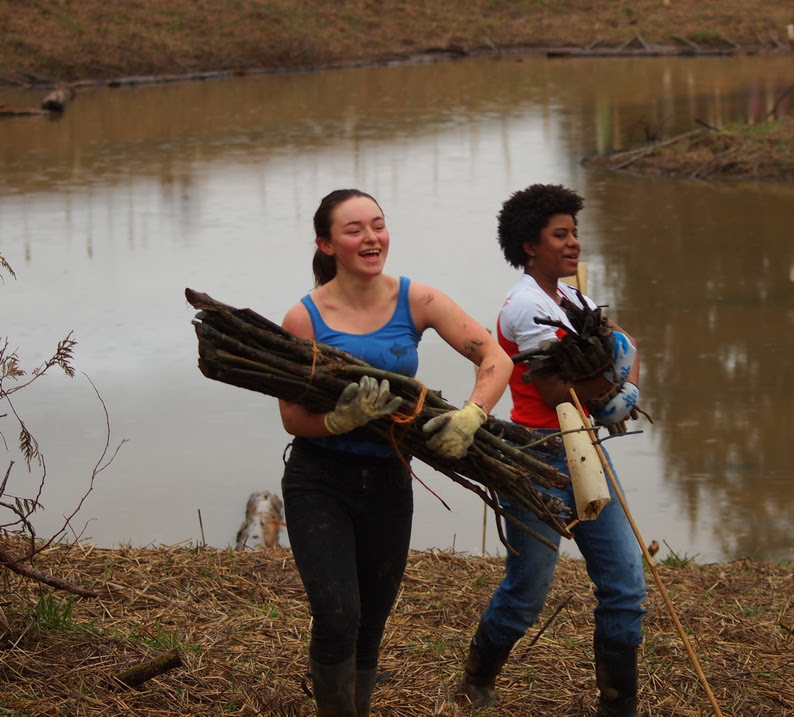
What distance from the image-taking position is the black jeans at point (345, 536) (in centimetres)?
334

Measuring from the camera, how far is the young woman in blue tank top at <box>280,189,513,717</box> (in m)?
3.32

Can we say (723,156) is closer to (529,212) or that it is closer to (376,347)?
(529,212)

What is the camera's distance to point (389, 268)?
12.0 m

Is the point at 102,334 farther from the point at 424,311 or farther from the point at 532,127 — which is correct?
the point at 532,127

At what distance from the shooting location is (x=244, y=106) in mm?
25984

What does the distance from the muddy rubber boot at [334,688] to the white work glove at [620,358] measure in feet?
4.07

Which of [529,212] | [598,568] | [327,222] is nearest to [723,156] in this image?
[529,212]

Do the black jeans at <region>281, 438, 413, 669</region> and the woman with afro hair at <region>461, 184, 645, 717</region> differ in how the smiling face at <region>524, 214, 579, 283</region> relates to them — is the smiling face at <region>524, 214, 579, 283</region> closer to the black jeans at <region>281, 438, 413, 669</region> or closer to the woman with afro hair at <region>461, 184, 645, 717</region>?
the woman with afro hair at <region>461, 184, 645, 717</region>

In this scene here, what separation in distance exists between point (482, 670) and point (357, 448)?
42.0 inches

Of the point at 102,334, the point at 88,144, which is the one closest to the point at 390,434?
the point at 102,334

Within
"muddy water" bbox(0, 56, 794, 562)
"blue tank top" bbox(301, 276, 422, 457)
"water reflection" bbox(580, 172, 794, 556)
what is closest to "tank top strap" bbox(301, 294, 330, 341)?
"blue tank top" bbox(301, 276, 422, 457)

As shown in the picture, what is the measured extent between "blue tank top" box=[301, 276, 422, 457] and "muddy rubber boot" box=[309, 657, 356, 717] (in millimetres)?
594

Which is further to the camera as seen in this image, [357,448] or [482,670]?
[482,670]

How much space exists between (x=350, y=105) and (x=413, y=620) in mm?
21896
